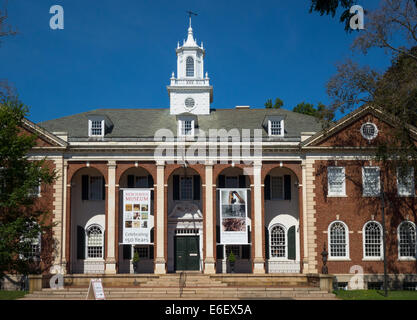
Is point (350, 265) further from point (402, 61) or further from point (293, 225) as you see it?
point (402, 61)

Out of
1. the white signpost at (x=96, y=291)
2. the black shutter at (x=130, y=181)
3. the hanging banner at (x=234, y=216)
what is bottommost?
the white signpost at (x=96, y=291)

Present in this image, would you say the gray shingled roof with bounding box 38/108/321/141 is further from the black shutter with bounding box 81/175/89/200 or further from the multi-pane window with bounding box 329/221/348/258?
the multi-pane window with bounding box 329/221/348/258

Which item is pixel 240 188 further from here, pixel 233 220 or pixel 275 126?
pixel 275 126

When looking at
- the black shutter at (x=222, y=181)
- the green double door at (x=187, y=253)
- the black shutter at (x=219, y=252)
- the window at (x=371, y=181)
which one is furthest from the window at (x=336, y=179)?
the green double door at (x=187, y=253)

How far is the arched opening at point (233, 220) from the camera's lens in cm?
3396

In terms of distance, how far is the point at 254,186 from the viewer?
34281 mm

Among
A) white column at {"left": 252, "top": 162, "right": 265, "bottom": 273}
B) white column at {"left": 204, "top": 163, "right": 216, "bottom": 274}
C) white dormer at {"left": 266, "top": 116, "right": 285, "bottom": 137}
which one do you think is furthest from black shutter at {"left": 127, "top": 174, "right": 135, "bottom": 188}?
white dormer at {"left": 266, "top": 116, "right": 285, "bottom": 137}

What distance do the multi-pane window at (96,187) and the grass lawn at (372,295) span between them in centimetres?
1679

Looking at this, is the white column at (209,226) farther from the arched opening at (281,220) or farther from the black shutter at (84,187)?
the black shutter at (84,187)

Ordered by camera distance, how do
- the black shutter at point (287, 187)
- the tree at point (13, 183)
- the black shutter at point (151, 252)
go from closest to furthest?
the tree at point (13, 183)
the black shutter at point (151, 252)
the black shutter at point (287, 187)

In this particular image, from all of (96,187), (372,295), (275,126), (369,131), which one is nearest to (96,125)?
(96,187)

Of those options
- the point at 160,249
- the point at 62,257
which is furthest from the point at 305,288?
the point at 62,257

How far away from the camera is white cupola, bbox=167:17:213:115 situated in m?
41.2

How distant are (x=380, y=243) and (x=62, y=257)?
1991cm
